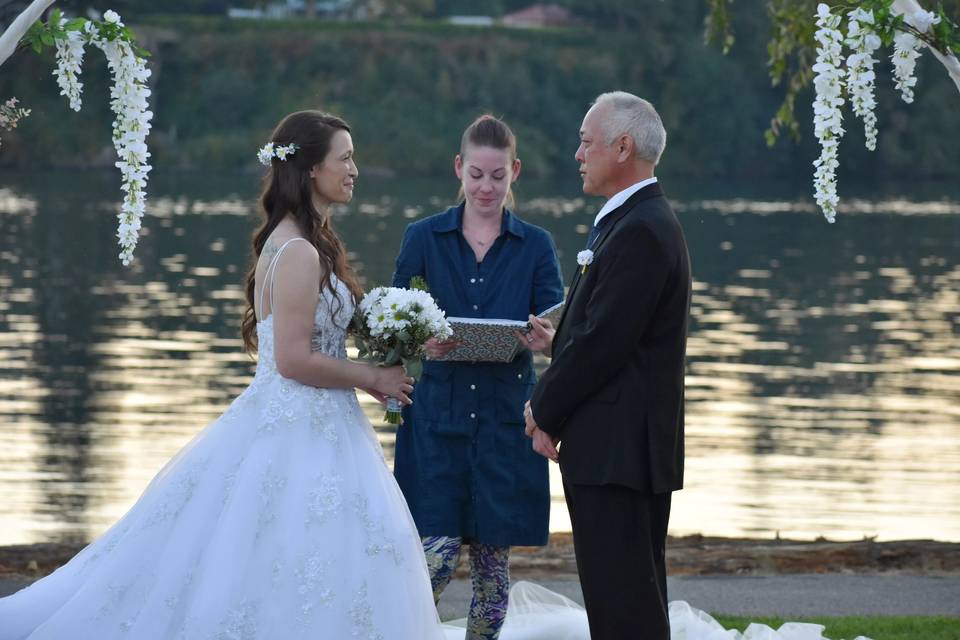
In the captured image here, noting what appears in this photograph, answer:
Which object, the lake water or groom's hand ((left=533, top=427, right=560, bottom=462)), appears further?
the lake water

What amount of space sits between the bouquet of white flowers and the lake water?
4521 mm

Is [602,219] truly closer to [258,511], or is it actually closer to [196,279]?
[258,511]

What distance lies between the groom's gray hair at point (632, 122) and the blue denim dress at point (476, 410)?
915 mm

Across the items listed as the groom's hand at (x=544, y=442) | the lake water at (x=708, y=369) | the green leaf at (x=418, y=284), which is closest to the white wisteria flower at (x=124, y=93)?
the green leaf at (x=418, y=284)

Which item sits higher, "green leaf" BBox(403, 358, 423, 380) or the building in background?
the building in background

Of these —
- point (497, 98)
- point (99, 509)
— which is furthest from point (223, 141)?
point (99, 509)

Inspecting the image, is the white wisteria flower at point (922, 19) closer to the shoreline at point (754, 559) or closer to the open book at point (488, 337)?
the open book at point (488, 337)

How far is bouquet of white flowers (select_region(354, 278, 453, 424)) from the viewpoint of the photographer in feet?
15.8

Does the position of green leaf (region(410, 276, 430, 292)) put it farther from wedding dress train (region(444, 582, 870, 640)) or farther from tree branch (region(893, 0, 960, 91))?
→ tree branch (region(893, 0, 960, 91))

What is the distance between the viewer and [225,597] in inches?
175

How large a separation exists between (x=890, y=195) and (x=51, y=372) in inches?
1776

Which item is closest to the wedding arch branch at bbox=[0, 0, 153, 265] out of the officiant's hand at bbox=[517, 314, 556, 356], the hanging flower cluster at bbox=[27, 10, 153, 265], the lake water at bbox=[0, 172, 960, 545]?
the hanging flower cluster at bbox=[27, 10, 153, 265]

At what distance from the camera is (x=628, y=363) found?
15.0ft

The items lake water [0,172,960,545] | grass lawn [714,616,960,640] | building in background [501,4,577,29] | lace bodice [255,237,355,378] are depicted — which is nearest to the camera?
lace bodice [255,237,355,378]
